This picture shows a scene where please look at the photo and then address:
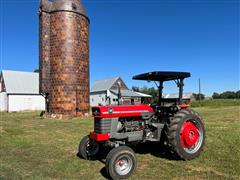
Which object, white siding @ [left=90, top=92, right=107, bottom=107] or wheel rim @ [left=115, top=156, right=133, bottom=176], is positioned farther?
white siding @ [left=90, top=92, right=107, bottom=107]

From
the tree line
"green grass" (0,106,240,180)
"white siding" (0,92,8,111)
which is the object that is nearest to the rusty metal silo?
"green grass" (0,106,240,180)

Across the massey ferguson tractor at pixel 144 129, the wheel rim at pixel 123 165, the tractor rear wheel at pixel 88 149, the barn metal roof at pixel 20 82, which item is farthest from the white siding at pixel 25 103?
the wheel rim at pixel 123 165

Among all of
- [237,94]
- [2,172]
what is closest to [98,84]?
[2,172]

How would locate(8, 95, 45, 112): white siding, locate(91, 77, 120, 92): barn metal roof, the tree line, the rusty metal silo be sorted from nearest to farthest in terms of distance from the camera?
the rusty metal silo
locate(8, 95, 45, 112): white siding
locate(91, 77, 120, 92): barn metal roof
the tree line

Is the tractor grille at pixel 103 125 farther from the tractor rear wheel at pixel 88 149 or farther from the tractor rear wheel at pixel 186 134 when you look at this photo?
the tractor rear wheel at pixel 186 134

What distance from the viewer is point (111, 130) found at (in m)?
5.55

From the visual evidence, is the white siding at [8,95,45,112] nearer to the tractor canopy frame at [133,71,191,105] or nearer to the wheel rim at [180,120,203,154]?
the tractor canopy frame at [133,71,191,105]

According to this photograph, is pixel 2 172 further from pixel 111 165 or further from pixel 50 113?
pixel 50 113

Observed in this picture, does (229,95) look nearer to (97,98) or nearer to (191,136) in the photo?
(97,98)

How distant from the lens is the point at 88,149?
20.7 feet

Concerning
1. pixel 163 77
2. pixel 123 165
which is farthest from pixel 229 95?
pixel 123 165

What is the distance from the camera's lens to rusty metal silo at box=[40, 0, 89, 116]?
19.0m

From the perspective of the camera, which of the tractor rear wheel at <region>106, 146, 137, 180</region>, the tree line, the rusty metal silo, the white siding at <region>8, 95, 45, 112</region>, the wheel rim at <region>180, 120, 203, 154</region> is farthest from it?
the tree line

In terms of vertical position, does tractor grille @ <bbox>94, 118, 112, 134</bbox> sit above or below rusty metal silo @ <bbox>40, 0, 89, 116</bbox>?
below
